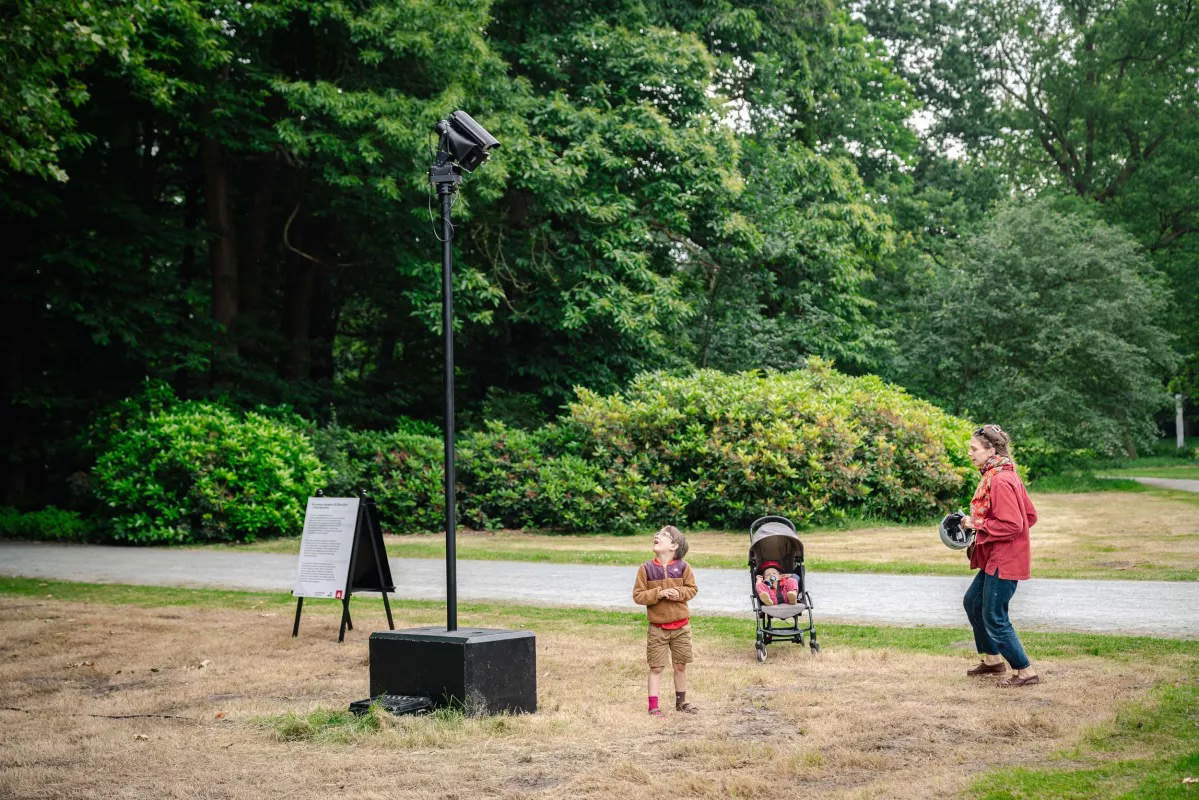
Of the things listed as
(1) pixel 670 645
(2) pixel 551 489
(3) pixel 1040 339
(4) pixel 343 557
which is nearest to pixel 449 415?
(1) pixel 670 645

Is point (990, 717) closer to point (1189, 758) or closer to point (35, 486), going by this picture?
point (1189, 758)

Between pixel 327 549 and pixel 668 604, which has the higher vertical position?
pixel 327 549

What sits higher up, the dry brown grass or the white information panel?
the white information panel

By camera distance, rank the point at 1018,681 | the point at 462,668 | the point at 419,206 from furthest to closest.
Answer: the point at 419,206
the point at 1018,681
the point at 462,668

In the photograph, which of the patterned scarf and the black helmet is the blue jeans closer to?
the black helmet

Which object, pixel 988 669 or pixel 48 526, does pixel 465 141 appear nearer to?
pixel 988 669

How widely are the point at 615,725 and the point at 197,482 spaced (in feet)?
44.8

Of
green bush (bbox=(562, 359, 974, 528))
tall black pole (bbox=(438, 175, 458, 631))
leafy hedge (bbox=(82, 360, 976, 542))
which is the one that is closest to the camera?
tall black pole (bbox=(438, 175, 458, 631))

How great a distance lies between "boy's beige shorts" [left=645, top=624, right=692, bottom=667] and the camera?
6.87m

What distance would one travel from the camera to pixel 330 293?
1238 inches

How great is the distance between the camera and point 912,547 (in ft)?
53.3

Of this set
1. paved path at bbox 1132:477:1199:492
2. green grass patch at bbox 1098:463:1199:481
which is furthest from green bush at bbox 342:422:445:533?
green grass patch at bbox 1098:463:1199:481

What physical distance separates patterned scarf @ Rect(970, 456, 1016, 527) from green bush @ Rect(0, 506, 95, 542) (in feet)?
55.2

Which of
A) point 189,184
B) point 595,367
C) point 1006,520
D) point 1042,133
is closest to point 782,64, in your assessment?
point 595,367
